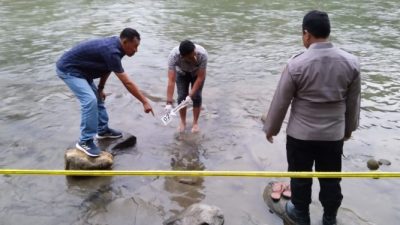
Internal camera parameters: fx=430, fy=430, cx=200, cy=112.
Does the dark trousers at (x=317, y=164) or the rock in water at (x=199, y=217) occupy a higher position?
the dark trousers at (x=317, y=164)

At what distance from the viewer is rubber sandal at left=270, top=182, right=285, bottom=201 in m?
4.76

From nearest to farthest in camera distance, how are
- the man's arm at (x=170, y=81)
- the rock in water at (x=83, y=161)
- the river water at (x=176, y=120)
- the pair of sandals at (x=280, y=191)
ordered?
the pair of sandals at (x=280, y=191) < the river water at (x=176, y=120) < the rock in water at (x=83, y=161) < the man's arm at (x=170, y=81)

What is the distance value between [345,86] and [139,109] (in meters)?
5.00

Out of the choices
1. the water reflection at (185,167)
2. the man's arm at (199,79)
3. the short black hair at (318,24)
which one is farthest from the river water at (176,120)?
the short black hair at (318,24)

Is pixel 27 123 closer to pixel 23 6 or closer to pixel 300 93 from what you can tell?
pixel 300 93

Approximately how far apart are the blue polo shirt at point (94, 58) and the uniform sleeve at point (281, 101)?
215 cm

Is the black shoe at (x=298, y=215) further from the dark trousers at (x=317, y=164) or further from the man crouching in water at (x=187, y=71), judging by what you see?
the man crouching in water at (x=187, y=71)

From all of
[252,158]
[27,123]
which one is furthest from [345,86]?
[27,123]

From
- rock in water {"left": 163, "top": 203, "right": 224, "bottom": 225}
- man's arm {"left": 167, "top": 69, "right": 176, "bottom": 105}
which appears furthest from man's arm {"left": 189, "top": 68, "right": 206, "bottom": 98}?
rock in water {"left": 163, "top": 203, "right": 224, "bottom": 225}

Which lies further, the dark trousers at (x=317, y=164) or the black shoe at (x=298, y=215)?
the black shoe at (x=298, y=215)

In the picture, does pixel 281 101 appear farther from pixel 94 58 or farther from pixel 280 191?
pixel 94 58

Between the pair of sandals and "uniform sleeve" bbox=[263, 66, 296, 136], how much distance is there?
111 cm

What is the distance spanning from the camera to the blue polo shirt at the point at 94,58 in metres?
5.18

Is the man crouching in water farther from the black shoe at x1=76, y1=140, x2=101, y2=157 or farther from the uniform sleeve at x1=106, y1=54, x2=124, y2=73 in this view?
the black shoe at x1=76, y1=140, x2=101, y2=157
